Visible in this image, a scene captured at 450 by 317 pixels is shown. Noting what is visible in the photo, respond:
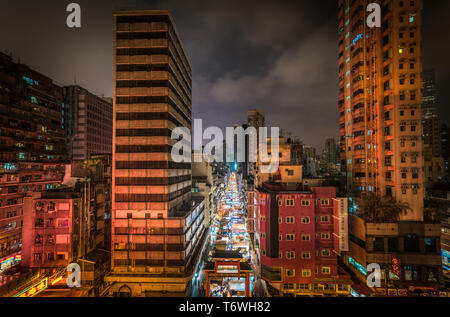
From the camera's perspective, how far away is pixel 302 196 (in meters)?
31.0

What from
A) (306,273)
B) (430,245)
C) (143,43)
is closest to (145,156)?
(143,43)

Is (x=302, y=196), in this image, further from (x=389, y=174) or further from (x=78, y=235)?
(x=78, y=235)

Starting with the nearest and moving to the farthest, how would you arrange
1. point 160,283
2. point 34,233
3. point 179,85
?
point 160,283, point 34,233, point 179,85

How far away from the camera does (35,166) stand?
4538 centimetres

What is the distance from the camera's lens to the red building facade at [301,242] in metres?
29.9

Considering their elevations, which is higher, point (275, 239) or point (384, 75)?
point (384, 75)

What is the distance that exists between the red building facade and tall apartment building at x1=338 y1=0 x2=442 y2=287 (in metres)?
5.40

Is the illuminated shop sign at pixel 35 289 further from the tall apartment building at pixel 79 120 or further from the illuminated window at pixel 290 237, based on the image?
the tall apartment building at pixel 79 120

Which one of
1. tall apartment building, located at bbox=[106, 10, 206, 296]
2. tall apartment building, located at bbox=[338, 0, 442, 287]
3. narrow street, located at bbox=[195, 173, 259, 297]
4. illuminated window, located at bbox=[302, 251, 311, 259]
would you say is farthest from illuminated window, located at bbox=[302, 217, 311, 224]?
tall apartment building, located at bbox=[106, 10, 206, 296]

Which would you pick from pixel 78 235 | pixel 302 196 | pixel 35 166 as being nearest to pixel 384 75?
pixel 302 196
